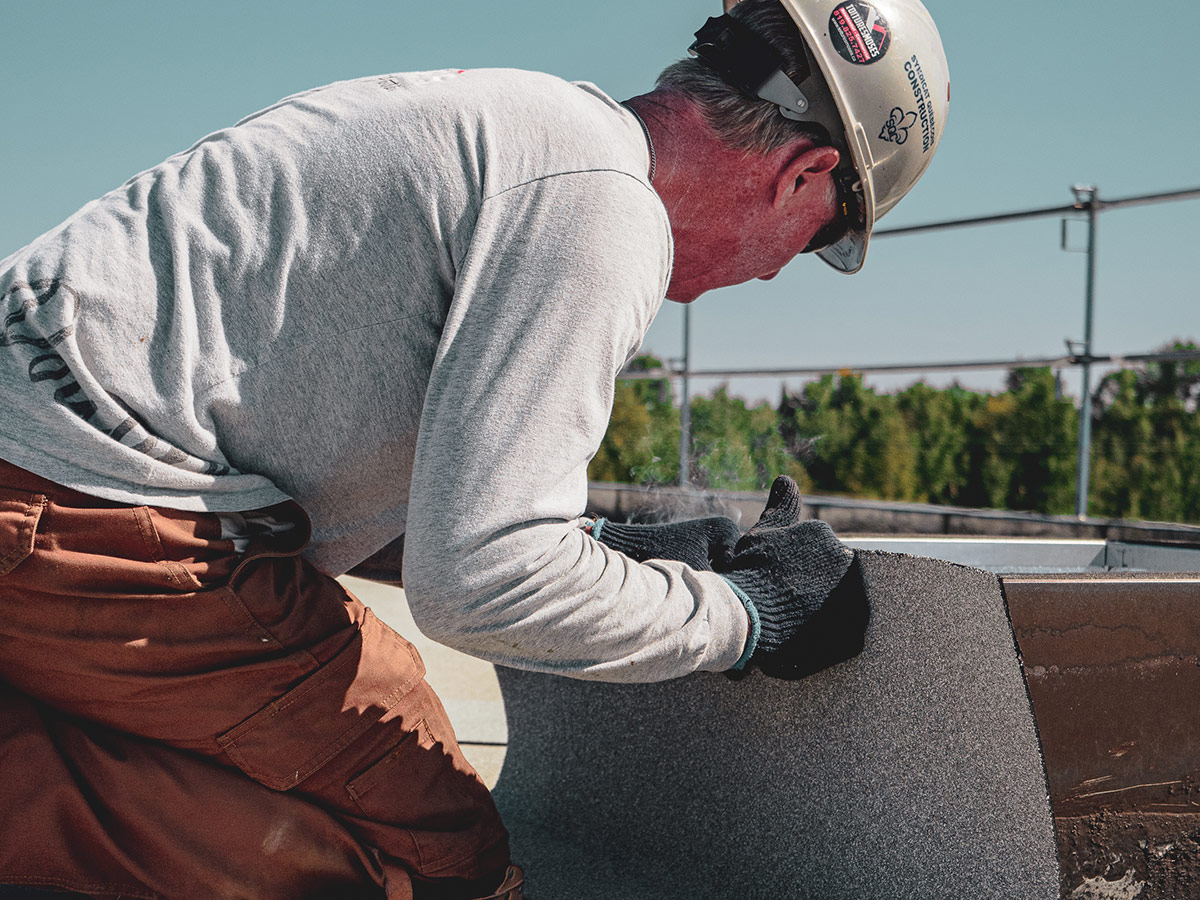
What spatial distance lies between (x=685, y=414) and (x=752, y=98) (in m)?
3.32

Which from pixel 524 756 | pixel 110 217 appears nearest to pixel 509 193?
pixel 110 217

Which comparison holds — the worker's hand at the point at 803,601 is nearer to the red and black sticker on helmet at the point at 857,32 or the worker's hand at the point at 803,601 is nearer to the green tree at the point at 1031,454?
the red and black sticker on helmet at the point at 857,32

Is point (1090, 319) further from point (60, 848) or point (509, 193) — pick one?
point (60, 848)

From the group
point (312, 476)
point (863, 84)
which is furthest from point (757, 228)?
point (312, 476)

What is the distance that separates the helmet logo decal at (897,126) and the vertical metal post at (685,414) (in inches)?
124

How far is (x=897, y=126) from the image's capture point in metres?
1.41

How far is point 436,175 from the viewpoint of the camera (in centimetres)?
101

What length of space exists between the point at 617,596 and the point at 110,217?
2.31 feet

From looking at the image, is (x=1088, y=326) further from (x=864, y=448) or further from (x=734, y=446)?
(x=864, y=448)

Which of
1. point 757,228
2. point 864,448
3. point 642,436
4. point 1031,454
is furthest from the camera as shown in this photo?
point 864,448

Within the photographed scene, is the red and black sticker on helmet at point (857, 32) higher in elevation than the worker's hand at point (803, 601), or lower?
higher

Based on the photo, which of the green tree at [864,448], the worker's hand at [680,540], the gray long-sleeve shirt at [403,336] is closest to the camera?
the gray long-sleeve shirt at [403,336]

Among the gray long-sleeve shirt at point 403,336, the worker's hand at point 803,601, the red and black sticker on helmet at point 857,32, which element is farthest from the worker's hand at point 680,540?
the red and black sticker on helmet at point 857,32

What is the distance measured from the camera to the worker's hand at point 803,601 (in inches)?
48.1
